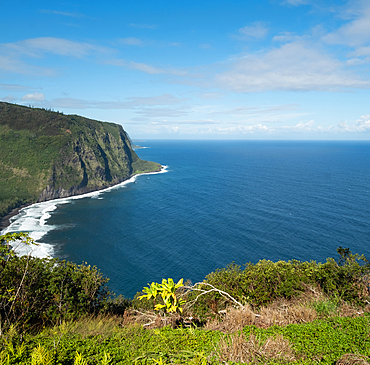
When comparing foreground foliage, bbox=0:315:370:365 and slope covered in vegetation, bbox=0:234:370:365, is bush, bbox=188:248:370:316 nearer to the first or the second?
slope covered in vegetation, bbox=0:234:370:365

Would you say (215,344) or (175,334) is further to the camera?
(175,334)

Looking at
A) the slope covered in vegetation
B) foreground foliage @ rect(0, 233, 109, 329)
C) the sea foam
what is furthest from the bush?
the sea foam

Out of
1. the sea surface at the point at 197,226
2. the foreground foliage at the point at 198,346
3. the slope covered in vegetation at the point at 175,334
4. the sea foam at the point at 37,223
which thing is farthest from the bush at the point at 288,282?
the sea foam at the point at 37,223

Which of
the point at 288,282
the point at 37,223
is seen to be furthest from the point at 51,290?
the point at 37,223

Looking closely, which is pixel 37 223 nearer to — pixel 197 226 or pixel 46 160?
pixel 197 226

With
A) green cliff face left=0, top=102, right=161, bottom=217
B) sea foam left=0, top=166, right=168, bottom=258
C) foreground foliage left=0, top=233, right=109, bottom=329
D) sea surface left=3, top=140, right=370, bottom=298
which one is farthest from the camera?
green cliff face left=0, top=102, right=161, bottom=217

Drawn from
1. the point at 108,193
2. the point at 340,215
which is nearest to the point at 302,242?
the point at 340,215
